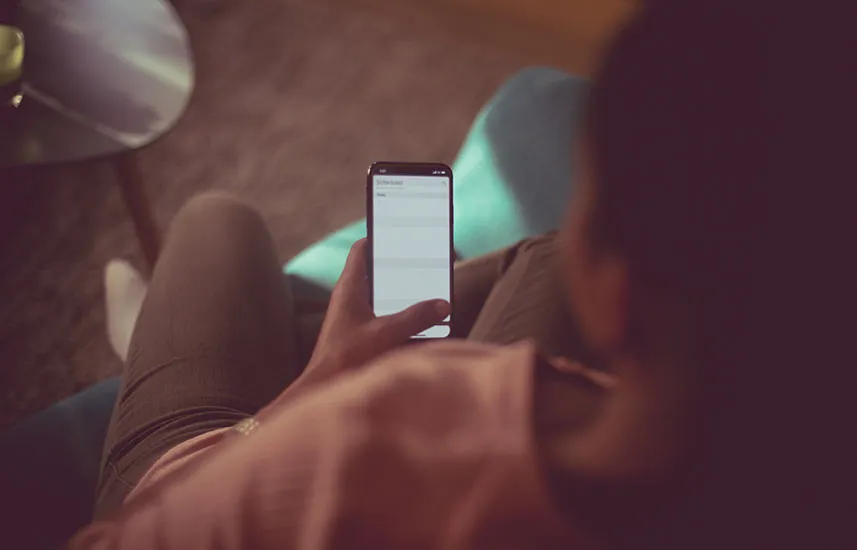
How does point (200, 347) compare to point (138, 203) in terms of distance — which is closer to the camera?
point (200, 347)

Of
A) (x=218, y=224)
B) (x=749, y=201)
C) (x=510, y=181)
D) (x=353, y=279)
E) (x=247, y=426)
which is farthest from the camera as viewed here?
(x=510, y=181)

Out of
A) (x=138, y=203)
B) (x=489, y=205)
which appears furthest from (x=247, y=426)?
(x=138, y=203)

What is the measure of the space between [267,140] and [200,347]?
0.91 m

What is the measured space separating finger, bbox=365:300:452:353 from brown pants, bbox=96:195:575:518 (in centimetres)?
13

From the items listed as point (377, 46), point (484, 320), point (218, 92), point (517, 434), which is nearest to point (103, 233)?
point (218, 92)

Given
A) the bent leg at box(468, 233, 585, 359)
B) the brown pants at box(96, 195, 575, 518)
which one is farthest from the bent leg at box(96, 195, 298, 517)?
the bent leg at box(468, 233, 585, 359)

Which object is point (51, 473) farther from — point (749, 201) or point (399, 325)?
point (749, 201)

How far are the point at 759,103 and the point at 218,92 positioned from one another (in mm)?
1537

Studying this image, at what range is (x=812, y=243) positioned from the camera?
0.76ft

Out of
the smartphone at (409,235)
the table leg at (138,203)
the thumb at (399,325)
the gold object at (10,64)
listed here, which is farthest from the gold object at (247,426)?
the table leg at (138,203)

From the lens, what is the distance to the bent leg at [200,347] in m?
0.65

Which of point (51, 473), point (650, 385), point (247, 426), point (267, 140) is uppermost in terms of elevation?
point (267, 140)

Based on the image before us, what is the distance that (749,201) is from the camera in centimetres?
23

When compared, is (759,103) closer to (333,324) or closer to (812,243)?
(812,243)
